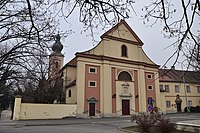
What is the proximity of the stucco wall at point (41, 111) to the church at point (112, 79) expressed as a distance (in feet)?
5.02

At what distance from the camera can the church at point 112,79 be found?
1355 inches

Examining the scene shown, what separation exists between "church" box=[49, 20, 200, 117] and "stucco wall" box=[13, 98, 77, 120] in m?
1.53

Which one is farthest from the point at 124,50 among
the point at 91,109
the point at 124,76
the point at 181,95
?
the point at 181,95

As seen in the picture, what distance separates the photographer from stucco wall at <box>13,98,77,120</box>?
28.6 meters

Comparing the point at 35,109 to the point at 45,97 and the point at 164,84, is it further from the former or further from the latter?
the point at 164,84

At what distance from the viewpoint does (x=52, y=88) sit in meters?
37.3

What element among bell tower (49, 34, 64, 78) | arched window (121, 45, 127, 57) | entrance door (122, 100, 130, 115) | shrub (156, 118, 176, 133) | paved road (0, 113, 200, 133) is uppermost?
arched window (121, 45, 127, 57)

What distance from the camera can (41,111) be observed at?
100 feet

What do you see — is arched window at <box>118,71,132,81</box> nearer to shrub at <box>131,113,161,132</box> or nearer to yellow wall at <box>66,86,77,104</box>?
yellow wall at <box>66,86,77,104</box>

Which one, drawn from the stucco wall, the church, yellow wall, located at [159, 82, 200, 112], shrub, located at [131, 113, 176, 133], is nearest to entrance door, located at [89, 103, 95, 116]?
the church

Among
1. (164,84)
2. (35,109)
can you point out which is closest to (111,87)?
(35,109)

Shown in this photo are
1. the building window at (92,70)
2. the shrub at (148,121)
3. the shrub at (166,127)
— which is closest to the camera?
the shrub at (166,127)

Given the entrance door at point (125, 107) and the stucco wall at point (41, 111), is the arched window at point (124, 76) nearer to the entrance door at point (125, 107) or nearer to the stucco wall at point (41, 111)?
the entrance door at point (125, 107)

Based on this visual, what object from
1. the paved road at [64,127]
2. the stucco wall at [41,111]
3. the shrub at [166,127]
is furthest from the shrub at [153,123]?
the stucco wall at [41,111]
